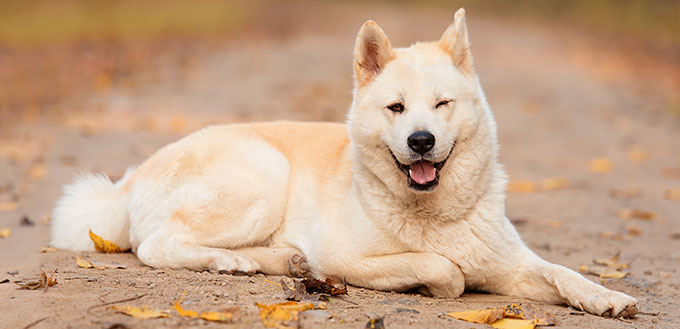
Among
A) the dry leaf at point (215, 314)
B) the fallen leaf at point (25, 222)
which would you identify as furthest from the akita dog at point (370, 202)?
the dry leaf at point (215, 314)

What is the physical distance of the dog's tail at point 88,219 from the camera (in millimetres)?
4613

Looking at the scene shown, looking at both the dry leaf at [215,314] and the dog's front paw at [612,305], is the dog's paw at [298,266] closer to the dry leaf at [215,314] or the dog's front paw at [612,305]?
the dry leaf at [215,314]

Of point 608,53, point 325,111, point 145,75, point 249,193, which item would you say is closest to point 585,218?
point 249,193

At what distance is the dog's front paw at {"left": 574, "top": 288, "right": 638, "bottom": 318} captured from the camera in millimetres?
3574

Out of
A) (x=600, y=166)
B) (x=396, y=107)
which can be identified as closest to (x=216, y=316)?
(x=396, y=107)

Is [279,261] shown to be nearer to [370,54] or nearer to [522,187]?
[370,54]

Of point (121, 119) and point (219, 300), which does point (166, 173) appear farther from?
point (121, 119)

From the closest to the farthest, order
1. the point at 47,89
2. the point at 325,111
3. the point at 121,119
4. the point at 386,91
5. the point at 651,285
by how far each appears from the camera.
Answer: the point at 386,91 → the point at 651,285 → the point at 121,119 → the point at 325,111 → the point at 47,89

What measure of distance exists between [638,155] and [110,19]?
19.8 meters

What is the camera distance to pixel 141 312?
10.0ft

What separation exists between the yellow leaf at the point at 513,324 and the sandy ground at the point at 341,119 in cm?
18

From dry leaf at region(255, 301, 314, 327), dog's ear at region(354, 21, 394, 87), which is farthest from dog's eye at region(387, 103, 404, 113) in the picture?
dry leaf at region(255, 301, 314, 327)

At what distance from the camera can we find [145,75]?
44.4 feet

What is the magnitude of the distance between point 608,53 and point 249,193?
53.9ft
